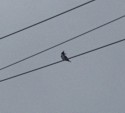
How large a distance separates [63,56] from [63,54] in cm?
24

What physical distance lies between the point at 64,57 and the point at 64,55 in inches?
9.8

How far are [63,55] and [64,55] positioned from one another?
0.05 m

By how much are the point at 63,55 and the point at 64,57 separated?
225 mm

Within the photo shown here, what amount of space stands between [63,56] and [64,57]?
87mm

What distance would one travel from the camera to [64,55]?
20.7 m

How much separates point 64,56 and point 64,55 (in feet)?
0.63

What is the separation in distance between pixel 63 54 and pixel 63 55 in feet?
0.29

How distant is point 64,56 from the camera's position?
20.5 meters

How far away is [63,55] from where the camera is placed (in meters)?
20.6

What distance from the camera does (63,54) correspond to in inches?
816

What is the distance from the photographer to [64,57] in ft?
67.1
